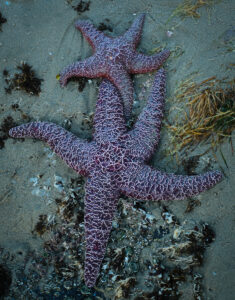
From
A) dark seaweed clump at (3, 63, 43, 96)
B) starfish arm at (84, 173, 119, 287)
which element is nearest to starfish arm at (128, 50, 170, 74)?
dark seaweed clump at (3, 63, 43, 96)

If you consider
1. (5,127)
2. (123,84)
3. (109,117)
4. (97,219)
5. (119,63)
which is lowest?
(97,219)

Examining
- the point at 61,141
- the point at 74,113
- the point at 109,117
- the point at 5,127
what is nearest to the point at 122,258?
the point at 61,141

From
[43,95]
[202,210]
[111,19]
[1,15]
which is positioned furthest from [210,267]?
[1,15]

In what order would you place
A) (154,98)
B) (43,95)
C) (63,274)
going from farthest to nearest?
(43,95) < (154,98) < (63,274)

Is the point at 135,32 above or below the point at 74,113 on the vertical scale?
above

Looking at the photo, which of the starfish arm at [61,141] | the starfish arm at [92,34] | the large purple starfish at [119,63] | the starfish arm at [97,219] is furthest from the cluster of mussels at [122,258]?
the starfish arm at [92,34]

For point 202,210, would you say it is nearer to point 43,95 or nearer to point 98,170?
point 98,170

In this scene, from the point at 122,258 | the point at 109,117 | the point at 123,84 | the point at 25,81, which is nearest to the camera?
the point at 122,258

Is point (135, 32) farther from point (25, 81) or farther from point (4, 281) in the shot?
point (4, 281)
